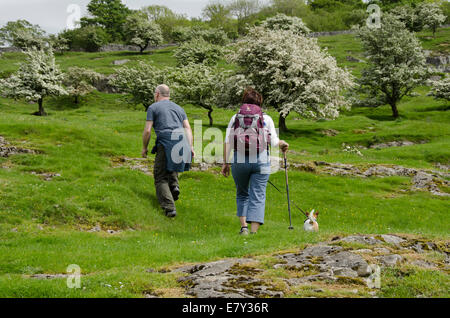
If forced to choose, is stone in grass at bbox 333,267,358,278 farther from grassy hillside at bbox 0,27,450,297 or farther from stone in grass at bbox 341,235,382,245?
stone in grass at bbox 341,235,382,245

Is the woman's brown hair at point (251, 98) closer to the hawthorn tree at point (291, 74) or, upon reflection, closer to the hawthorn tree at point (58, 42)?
the hawthorn tree at point (291, 74)

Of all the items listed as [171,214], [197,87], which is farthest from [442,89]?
[171,214]

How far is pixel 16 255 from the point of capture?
9453mm

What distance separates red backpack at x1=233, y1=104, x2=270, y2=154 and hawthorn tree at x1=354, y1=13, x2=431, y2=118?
46170 mm

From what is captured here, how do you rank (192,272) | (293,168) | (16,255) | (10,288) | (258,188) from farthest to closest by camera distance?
(293,168)
(258,188)
(16,255)
(192,272)
(10,288)

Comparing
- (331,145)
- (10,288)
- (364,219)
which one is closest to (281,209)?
(364,219)

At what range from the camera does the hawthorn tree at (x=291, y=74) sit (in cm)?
4072

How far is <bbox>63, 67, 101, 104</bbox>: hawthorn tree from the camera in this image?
2621 inches

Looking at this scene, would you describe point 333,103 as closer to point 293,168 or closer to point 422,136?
point 422,136

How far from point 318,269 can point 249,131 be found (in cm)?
459

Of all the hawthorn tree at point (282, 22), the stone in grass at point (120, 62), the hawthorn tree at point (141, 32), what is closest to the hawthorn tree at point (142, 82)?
the hawthorn tree at point (282, 22)

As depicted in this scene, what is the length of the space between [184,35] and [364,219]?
321ft

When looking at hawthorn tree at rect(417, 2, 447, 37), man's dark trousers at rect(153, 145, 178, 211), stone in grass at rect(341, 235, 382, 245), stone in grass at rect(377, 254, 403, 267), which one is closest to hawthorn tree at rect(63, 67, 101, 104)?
man's dark trousers at rect(153, 145, 178, 211)

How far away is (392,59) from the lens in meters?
53.8
